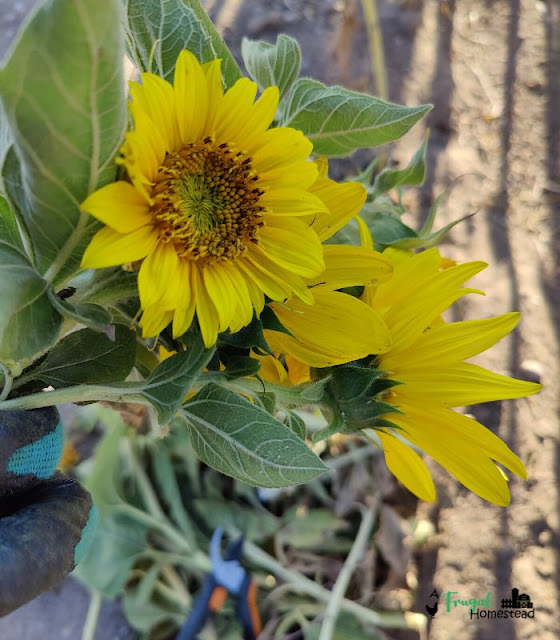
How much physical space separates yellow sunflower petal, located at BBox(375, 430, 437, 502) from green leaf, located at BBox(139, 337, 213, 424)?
155mm

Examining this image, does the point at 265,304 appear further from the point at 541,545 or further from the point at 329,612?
the point at 541,545

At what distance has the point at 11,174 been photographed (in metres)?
0.29

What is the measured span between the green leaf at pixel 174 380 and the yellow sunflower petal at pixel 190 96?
111 millimetres

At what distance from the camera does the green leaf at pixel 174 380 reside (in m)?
0.32

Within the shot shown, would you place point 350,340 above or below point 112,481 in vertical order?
above

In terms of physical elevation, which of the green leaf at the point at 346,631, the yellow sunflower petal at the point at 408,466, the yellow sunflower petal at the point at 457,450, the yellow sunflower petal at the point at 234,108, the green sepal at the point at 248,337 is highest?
the yellow sunflower petal at the point at 234,108

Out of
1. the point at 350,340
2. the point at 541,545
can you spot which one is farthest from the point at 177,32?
the point at 541,545

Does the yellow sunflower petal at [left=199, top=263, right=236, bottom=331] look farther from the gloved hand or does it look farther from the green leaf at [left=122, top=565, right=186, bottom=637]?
the green leaf at [left=122, top=565, right=186, bottom=637]

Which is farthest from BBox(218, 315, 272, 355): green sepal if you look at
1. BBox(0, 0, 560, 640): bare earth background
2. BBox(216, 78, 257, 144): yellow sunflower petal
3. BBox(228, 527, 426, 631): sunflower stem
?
BBox(0, 0, 560, 640): bare earth background

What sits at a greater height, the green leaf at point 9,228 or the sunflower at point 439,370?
the green leaf at point 9,228

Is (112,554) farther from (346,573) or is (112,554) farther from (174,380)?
(174,380)

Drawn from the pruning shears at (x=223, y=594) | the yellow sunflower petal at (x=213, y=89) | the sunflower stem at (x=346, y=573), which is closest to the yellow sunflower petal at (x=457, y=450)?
the yellow sunflower petal at (x=213, y=89)

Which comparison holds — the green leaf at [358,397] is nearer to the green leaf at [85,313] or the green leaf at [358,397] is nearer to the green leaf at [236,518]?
the green leaf at [85,313]

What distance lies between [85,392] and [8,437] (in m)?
0.07
